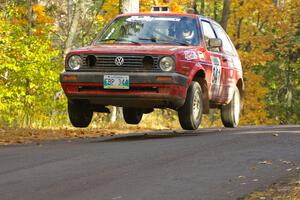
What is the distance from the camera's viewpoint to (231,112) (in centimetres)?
1449

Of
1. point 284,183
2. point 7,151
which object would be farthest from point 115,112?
point 284,183

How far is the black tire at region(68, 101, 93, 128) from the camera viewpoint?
39.5 ft

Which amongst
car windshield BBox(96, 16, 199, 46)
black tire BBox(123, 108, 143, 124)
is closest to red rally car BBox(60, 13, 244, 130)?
car windshield BBox(96, 16, 199, 46)

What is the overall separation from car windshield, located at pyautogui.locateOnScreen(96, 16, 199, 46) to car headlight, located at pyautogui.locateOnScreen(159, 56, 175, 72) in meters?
0.86

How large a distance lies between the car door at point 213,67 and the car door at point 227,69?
16 centimetres

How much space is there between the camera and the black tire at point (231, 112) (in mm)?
14461

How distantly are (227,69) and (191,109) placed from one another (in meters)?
2.43

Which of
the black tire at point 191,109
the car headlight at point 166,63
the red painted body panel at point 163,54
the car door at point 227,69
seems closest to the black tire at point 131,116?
the car door at point 227,69

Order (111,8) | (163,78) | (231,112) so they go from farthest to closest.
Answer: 1. (111,8)
2. (231,112)
3. (163,78)

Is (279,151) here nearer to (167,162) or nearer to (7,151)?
Result: (167,162)

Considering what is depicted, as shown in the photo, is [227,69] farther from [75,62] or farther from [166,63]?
[75,62]

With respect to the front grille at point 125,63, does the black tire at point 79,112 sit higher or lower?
lower

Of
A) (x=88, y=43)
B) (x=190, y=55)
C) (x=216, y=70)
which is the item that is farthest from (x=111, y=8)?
(x=190, y=55)

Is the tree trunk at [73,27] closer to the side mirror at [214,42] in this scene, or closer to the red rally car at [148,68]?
the red rally car at [148,68]
